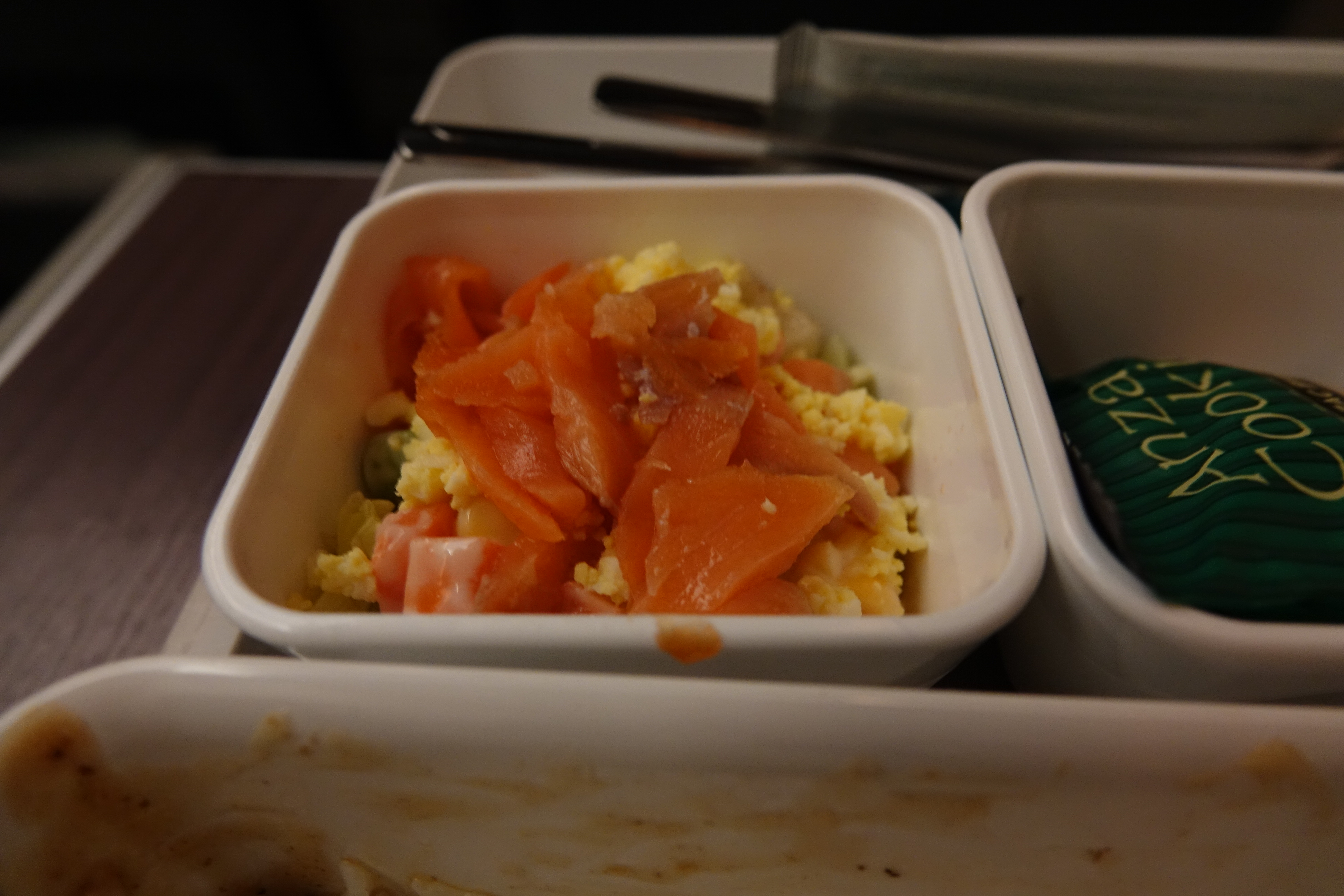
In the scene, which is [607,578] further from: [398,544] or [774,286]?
[774,286]

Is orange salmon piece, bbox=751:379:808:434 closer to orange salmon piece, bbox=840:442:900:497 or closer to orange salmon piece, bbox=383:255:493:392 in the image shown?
orange salmon piece, bbox=840:442:900:497

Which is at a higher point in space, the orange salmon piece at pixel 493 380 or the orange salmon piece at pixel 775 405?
the orange salmon piece at pixel 493 380

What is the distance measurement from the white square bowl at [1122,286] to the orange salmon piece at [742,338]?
19 centimetres

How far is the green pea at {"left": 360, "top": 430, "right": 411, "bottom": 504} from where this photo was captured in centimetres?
71

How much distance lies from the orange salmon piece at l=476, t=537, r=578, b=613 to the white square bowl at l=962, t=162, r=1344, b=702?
1.11ft

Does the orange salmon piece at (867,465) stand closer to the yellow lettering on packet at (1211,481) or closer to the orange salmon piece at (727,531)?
the orange salmon piece at (727,531)

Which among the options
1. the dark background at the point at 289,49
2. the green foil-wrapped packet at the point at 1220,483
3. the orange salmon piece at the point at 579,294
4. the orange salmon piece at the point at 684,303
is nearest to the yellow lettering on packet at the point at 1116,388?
the green foil-wrapped packet at the point at 1220,483

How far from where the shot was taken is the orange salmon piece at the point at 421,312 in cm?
78

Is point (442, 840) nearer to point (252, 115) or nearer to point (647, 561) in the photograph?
point (647, 561)

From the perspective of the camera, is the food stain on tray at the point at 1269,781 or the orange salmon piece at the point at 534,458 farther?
the orange salmon piece at the point at 534,458

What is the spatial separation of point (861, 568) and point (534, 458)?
0.27 meters

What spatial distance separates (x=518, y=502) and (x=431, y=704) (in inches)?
7.8

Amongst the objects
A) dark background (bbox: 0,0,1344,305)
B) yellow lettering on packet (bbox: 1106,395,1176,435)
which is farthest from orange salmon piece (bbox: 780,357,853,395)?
dark background (bbox: 0,0,1344,305)

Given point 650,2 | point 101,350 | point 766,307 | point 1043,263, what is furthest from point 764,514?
point 650,2
